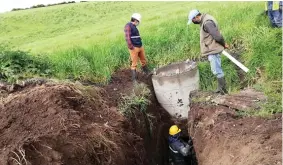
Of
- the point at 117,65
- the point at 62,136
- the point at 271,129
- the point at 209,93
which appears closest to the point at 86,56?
the point at 117,65

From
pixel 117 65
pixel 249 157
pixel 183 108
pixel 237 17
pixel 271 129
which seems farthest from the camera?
pixel 237 17

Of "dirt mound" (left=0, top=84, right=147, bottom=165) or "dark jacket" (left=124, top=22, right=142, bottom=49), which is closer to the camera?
"dirt mound" (left=0, top=84, right=147, bottom=165)

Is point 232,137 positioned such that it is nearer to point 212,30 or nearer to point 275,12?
point 212,30

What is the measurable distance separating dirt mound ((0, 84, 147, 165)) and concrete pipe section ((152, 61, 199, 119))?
146 cm

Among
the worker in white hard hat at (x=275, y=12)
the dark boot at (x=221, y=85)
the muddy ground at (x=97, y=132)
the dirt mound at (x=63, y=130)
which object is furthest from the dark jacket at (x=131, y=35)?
the worker in white hard hat at (x=275, y=12)

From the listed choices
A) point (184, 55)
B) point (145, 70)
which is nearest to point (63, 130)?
point (145, 70)

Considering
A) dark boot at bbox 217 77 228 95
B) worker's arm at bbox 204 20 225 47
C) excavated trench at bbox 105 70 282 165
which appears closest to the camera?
excavated trench at bbox 105 70 282 165

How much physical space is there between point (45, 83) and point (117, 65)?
2383 mm

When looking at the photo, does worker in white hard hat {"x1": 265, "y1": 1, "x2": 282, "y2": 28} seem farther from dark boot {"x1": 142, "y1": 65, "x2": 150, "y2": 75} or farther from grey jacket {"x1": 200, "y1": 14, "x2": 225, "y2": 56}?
dark boot {"x1": 142, "y1": 65, "x2": 150, "y2": 75}

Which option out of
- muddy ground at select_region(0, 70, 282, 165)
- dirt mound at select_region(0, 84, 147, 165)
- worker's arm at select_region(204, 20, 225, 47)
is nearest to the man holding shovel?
worker's arm at select_region(204, 20, 225, 47)

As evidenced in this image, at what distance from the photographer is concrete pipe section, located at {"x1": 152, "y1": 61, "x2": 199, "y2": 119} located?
8.88 m

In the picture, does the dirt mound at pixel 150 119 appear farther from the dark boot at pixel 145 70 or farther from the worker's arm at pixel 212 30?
the worker's arm at pixel 212 30

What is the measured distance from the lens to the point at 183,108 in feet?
29.9

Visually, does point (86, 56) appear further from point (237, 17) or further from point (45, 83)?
point (237, 17)
